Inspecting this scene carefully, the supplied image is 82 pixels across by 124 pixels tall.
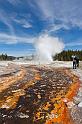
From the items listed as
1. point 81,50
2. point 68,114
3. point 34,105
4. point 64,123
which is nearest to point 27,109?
point 34,105

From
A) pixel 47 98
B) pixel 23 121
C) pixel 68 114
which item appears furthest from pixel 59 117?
pixel 47 98

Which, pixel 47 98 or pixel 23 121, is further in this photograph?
pixel 47 98

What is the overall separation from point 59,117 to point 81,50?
Answer: 137049mm

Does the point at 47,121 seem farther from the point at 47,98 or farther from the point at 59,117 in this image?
the point at 47,98

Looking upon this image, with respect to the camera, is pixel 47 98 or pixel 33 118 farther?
pixel 47 98

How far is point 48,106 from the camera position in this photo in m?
9.42

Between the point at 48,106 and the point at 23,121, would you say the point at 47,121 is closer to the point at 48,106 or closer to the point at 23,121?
the point at 23,121

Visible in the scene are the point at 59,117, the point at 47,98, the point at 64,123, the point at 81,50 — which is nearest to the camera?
the point at 64,123

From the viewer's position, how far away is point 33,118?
25.5 ft

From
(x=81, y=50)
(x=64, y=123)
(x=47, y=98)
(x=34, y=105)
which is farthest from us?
(x=81, y=50)

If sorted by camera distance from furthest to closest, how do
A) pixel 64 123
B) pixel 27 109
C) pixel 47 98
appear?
pixel 47 98 → pixel 27 109 → pixel 64 123

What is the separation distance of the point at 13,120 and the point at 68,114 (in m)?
1.77

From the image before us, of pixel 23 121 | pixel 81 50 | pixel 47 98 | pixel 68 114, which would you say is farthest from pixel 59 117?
pixel 81 50

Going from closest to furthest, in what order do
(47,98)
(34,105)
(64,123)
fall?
(64,123) < (34,105) < (47,98)
